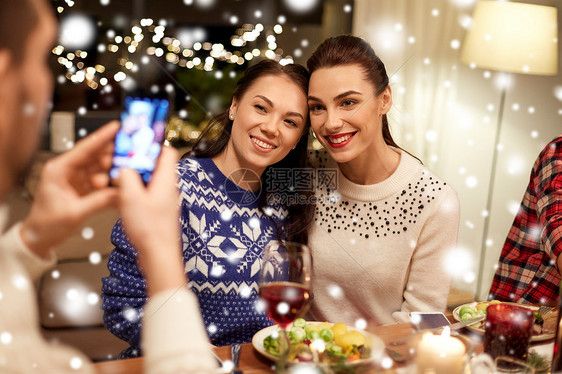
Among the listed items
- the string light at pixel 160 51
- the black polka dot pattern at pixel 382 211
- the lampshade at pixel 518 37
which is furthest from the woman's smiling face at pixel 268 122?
the lampshade at pixel 518 37

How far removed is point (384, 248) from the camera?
1.36 meters

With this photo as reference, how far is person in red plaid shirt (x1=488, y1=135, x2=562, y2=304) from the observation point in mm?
1342

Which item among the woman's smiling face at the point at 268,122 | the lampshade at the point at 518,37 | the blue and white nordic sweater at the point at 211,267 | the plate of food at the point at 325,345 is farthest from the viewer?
the lampshade at the point at 518,37

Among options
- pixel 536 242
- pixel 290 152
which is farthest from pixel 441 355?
pixel 536 242

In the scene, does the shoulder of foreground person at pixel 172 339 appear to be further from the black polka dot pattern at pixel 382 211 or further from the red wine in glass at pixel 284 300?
the black polka dot pattern at pixel 382 211

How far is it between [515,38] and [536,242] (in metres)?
1.14

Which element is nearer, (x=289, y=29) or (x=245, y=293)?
(x=245, y=293)

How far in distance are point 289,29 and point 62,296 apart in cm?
243

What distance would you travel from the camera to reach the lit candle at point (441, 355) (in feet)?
2.36

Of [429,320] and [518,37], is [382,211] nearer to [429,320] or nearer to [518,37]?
[429,320]

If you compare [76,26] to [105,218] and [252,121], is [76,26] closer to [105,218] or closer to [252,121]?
[105,218]

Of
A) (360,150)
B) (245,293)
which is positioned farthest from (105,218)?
(360,150)

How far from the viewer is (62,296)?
0.72 meters

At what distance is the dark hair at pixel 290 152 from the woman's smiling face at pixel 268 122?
27 mm
